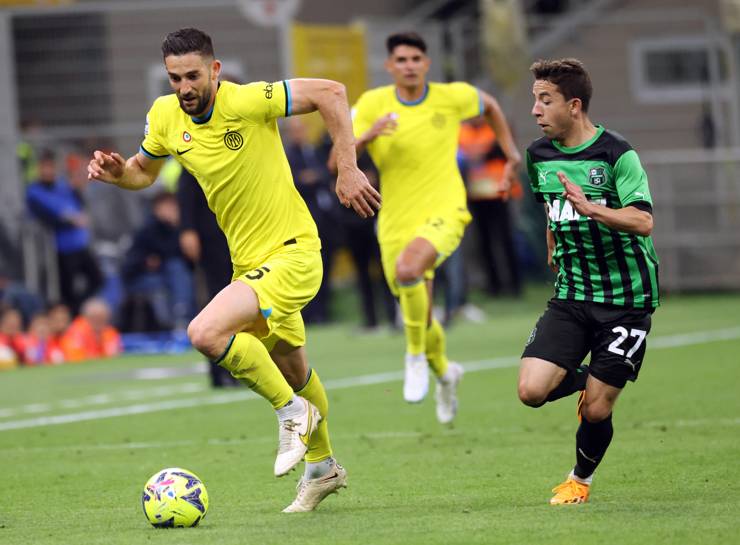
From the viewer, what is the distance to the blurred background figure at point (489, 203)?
68.7 feet

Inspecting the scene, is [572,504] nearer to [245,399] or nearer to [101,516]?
[101,516]

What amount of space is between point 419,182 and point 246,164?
12.4 ft

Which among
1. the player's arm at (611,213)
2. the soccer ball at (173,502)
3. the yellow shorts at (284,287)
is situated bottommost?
the soccer ball at (173,502)

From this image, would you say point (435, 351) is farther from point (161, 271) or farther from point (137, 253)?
point (161, 271)

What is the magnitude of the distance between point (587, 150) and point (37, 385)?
30.9 feet

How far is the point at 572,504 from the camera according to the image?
24.2ft

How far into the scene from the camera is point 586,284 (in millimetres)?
7613

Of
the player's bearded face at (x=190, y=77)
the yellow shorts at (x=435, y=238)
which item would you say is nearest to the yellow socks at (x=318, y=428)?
the player's bearded face at (x=190, y=77)

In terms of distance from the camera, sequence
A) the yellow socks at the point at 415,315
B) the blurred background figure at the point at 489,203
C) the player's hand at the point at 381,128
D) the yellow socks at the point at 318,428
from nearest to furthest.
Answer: the yellow socks at the point at 318,428 → the player's hand at the point at 381,128 → the yellow socks at the point at 415,315 → the blurred background figure at the point at 489,203

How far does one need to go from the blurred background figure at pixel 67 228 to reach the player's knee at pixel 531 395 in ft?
41.0

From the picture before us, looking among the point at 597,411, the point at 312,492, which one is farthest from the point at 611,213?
the point at 312,492

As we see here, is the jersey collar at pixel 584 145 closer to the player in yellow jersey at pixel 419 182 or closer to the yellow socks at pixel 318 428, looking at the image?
the yellow socks at pixel 318 428

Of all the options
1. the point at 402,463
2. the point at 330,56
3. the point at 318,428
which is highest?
the point at 330,56

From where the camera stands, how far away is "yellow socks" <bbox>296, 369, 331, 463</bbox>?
25.5 feet
